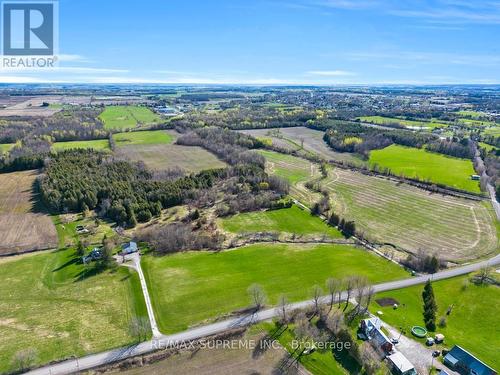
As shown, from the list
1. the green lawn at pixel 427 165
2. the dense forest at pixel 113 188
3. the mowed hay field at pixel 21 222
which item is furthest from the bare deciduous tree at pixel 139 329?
the green lawn at pixel 427 165

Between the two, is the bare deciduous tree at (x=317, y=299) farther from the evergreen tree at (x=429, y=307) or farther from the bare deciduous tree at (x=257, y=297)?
the evergreen tree at (x=429, y=307)

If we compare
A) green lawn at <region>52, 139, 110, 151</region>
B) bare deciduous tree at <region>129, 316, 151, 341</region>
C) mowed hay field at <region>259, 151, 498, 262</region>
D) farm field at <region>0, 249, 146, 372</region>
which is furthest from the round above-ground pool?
green lawn at <region>52, 139, 110, 151</region>

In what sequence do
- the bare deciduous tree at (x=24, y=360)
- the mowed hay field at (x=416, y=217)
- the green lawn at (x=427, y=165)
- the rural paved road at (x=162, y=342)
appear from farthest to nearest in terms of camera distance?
the green lawn at (x=427, y=165) → the mowed hay field at (x=416, y=217) → the rural paved road at (x=162, y=342) → the bare deciduous tree at (x=24, y=360)

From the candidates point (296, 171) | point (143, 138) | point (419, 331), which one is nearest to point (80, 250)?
point (419, 331)

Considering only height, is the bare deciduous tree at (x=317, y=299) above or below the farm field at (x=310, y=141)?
below

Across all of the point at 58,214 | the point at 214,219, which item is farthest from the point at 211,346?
the point at 58,214

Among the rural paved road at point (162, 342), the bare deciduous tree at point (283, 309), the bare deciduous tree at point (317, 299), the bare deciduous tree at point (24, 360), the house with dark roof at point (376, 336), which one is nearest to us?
the bare deciduous tree at point (24, 360)
